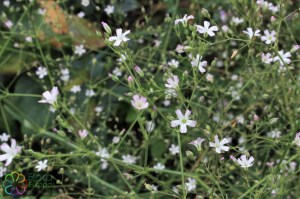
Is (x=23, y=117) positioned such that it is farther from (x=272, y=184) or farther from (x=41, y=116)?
(x=272, y=184)

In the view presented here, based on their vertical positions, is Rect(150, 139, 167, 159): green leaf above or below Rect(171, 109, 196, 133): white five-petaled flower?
below

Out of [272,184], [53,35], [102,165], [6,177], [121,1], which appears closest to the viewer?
[272,184]

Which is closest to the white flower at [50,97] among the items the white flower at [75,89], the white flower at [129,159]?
the white flower at [129,159]

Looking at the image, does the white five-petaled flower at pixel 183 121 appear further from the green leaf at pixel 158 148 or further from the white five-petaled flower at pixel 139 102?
the green leaf at pixel 158 148

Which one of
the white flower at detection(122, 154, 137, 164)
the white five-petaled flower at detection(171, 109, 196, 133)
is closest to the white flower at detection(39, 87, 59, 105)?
the white five-petaled flower at detection(171, 109, 196, 133)

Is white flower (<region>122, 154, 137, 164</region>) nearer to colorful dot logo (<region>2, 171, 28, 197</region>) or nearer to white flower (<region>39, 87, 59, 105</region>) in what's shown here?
colorful dot logo (<region>2, 171, 28, 197</region>)

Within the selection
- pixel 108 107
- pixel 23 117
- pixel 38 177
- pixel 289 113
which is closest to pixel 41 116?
pixel 23 117

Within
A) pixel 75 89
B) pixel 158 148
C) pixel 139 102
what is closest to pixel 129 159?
pixel 158 148

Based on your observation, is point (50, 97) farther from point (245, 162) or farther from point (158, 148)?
point (158, 148)

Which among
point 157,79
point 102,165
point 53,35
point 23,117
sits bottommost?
point 102,165
